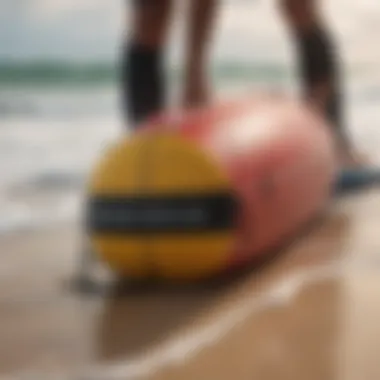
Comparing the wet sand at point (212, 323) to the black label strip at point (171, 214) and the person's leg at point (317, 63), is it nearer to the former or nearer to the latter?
the black label strip at point (171, 214)

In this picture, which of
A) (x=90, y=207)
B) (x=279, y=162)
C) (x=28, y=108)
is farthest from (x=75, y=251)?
(x=28, y=108)

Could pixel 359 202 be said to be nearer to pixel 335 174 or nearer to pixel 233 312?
pixel 335 174

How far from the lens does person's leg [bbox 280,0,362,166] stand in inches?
82.7

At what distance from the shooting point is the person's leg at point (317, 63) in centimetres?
210

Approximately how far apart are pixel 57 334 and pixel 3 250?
0.46 metres

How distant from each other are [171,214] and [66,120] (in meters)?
1.57

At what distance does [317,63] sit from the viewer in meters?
2.11

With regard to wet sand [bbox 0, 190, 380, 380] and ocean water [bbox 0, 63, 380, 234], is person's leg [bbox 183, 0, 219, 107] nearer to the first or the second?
ocean water [bbox 0, 63, 380, 234]

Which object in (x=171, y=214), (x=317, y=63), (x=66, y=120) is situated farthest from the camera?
(x=66, y=120)

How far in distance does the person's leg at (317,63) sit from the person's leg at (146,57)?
1.10ft

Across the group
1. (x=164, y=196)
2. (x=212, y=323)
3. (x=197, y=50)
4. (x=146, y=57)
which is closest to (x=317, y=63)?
(x=197, y=50)

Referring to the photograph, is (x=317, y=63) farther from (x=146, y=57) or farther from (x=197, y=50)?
(x=146, y=57)

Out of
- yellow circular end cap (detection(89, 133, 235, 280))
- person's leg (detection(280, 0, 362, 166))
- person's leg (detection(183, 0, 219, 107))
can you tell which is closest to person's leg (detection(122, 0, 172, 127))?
person's leg (detection(183, 0, 219, 107))

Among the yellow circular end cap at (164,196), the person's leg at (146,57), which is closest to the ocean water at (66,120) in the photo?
the person's leg at (146,57)
